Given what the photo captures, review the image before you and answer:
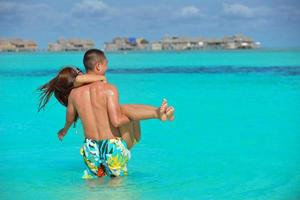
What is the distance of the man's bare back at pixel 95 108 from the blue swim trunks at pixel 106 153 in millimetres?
42

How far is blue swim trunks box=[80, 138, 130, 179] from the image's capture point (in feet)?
13.5

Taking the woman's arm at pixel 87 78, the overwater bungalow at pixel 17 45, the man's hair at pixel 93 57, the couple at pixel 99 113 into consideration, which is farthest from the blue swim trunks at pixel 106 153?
the overwater bungalow at pixel 17 45

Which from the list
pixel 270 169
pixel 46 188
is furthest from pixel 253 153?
pixel 46 188

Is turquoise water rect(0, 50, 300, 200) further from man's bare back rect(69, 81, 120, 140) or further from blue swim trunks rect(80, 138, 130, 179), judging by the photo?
man's bare back rect(69, 81, 120, 140)

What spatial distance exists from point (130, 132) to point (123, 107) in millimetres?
253

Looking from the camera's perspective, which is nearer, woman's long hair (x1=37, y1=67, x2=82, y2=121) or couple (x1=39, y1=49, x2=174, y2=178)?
couple (x1=39, y1=49, x2=174, y2=178)

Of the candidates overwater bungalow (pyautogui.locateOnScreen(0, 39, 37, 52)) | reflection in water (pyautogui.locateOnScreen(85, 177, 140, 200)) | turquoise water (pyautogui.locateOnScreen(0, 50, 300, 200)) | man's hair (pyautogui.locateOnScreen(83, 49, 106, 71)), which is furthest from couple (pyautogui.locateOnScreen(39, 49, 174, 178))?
overwater bungalow (pyautogui.locateOnScreen(0, 39, 37, 52))

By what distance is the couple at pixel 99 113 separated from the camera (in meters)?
3.99

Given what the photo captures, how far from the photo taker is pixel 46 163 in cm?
539

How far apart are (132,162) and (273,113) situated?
190 inches

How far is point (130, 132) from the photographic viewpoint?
13.7 feet

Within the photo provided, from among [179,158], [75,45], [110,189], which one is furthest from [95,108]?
[75,45]

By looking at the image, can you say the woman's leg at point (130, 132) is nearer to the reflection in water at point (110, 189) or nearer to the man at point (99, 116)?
the man at point (99, 116)

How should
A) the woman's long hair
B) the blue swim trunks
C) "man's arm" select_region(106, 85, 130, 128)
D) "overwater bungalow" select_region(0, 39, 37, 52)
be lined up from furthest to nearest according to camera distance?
"overwater bungalow" select_region(0, 39, 37, 52), the woman's long hair, the blue swim trunks, "man's arm" select_region(106, 85, 130, 128)
